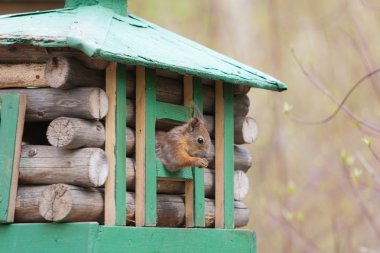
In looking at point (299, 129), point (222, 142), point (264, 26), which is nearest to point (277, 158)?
point (299, 129)

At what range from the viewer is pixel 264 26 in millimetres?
12883

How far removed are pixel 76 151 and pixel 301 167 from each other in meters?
7.61

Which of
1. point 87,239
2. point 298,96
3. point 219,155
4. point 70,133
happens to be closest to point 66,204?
point 87,239

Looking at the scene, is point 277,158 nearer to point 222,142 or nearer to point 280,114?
point 280,114

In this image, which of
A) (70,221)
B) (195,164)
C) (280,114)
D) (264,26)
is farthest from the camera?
(264,26)

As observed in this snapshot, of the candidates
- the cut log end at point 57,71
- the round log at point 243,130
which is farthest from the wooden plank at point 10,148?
the round log at point 243,130

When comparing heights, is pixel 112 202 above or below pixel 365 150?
below

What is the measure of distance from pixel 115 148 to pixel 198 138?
27.2 inches

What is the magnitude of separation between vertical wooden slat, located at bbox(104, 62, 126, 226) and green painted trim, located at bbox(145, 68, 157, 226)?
208 millimetres

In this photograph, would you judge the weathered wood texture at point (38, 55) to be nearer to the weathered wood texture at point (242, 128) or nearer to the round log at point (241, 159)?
the weathered wood texture at point (242, 128)

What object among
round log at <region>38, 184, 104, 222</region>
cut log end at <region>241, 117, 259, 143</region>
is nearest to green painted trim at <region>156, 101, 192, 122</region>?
cut log end at <region>241, 117, 259, 143</region>

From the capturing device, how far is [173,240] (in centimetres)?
565

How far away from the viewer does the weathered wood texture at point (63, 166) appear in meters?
5.05

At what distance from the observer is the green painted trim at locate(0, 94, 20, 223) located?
16.9ft
